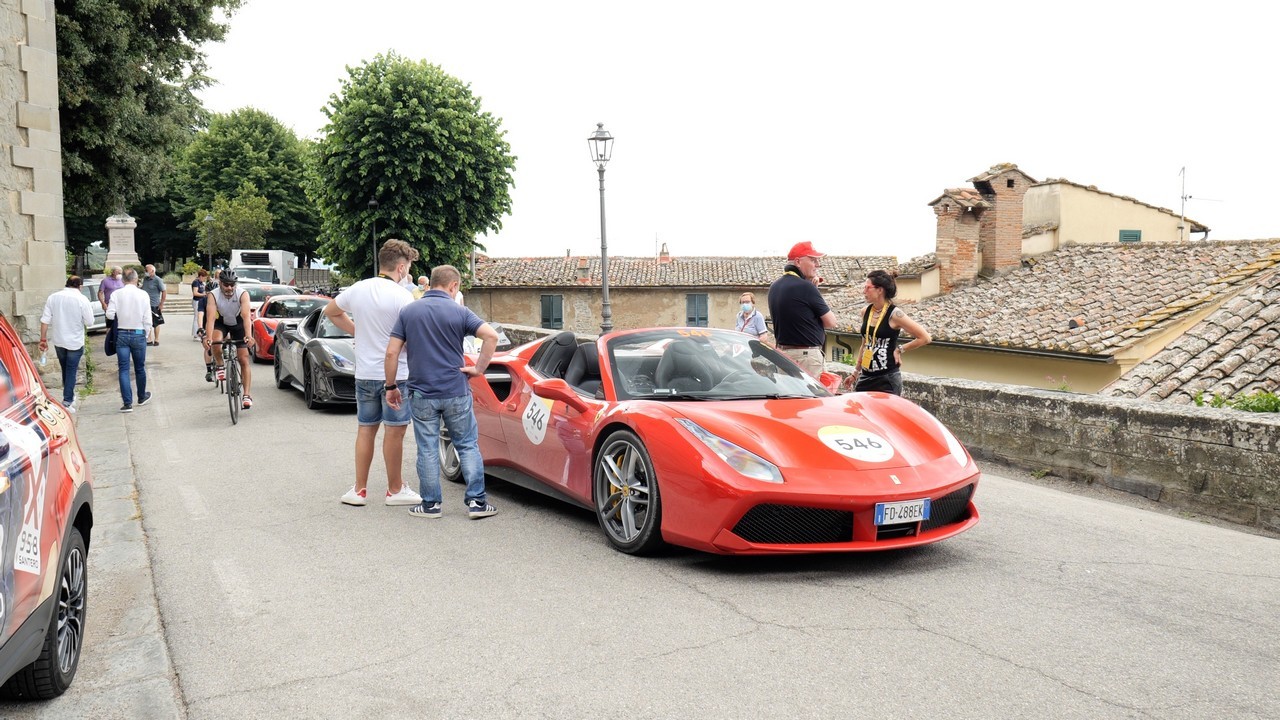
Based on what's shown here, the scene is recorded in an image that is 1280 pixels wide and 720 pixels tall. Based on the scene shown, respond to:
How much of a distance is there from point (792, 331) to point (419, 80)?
120ft

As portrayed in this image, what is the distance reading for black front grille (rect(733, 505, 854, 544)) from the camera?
4.89 meters

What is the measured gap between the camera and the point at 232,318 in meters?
12.7

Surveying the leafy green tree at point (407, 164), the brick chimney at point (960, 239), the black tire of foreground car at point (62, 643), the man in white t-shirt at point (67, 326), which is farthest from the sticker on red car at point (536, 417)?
the leafy green tree at point (407, 164)

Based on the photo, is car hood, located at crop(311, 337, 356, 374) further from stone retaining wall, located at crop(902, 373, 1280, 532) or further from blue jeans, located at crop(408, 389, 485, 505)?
stone retaining wall, located at crop(902, 373, 1280, 532)

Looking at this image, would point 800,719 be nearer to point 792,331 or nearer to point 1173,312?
point 792,331

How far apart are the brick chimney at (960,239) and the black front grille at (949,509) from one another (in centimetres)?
2316

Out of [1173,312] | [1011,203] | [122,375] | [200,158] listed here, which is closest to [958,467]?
[122,375]

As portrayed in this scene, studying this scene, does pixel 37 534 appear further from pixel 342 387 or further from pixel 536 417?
pixel 342 387

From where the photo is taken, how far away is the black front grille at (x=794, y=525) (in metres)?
4.89

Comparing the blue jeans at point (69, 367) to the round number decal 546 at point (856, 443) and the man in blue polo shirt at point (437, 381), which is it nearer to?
the man in blue polo shirt at point (437, 381)

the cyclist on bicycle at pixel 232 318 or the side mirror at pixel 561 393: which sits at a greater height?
the cyclist on bicycle at pixel 232 318

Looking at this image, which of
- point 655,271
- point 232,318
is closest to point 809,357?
point 232,318

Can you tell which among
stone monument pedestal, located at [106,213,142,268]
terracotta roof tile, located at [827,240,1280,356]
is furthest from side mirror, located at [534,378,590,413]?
stone monument pedestal, located at [106,213,142,268]

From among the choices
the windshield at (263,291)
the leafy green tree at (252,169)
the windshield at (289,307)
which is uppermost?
the leafy green tree at (252,169)
